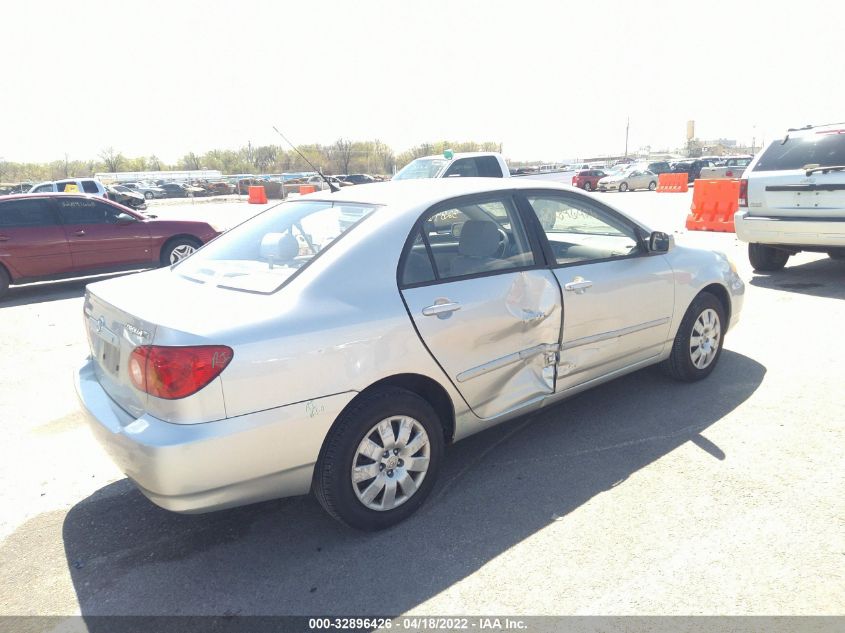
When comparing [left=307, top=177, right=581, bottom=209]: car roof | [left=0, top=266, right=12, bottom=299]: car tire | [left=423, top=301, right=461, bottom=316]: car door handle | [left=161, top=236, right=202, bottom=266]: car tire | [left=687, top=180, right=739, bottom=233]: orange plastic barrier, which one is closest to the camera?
[left=423, top=301, right=461, bottom=316]: car door handle

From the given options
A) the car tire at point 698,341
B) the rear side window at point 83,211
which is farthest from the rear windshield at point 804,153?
the rear side window at point 83,211

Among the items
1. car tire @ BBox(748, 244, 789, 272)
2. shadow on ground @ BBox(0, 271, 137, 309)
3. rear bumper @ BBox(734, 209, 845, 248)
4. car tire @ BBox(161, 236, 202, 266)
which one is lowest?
shadow on ground @ BBox(0, 271, 137, 309)

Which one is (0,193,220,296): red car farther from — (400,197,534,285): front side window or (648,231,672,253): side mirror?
(648,231,672,253): side mirror

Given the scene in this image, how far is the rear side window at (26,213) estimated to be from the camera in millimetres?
9102

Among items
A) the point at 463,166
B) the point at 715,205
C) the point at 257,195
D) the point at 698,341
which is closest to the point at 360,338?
the point at 698,341

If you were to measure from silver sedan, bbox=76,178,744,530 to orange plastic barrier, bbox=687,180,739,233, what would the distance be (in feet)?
31.9

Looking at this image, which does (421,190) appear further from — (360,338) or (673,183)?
(673,183)

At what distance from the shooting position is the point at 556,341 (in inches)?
143

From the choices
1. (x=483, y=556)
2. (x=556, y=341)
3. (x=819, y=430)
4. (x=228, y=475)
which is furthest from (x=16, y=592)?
(x=819, y=430)

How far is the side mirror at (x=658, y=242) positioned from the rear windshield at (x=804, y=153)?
14.6 feet

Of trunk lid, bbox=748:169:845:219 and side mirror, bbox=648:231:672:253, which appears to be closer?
side mirror, bbox=648:231:672:253

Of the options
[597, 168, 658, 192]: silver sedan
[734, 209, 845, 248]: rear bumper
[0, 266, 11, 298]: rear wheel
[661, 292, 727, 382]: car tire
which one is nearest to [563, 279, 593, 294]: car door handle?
[661, 292, 727, 382]: car tire

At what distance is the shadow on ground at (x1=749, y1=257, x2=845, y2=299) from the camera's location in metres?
7.48

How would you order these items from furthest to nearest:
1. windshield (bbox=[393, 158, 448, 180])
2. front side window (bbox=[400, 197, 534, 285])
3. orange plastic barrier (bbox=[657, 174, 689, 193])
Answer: orange plastic barrier (bbox=[657, 174, 689, 193])
windshield (bbox=[393, 158, 448, 180])
front side window (bbox=[400, 197, 534, 285])
